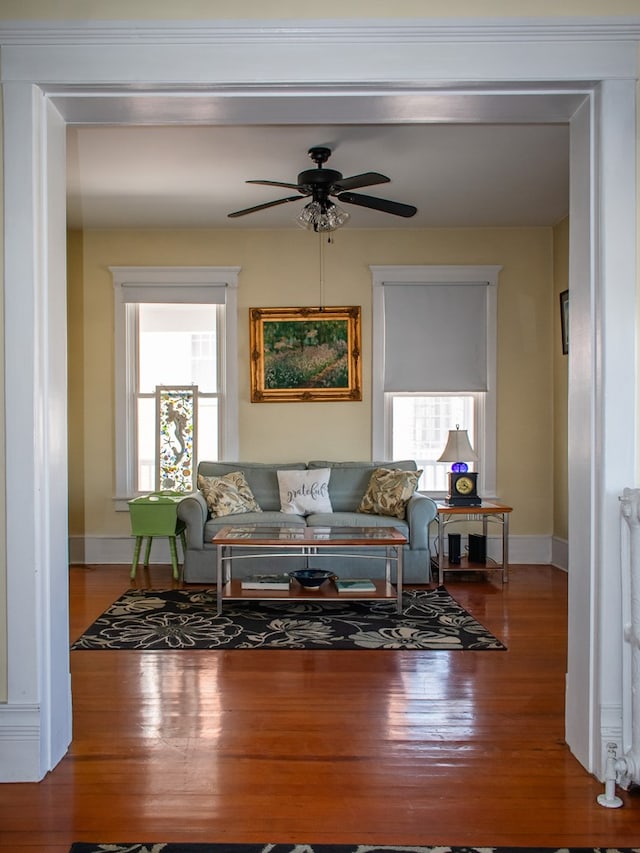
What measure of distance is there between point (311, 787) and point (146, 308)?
17.0 feet

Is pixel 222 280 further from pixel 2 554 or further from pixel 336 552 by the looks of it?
pixel 2 554

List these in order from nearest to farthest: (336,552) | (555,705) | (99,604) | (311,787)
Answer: (311,787)
(555,705)
(99,604)
(336,552)

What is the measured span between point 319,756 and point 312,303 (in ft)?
15.3

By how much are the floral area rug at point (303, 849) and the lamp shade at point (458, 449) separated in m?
4.26

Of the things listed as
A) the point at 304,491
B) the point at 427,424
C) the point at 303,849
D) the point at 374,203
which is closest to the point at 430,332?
the point at 427,424

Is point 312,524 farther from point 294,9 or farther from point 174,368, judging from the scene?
→ point 294,9

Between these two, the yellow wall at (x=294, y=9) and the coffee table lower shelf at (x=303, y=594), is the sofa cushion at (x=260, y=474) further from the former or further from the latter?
the yellow wall at (x=294, y=9)

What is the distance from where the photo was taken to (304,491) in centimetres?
649

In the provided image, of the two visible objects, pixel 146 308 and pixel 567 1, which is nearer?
pixel 567 1

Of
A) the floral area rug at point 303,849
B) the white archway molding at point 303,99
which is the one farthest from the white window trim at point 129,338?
the floral area rug at point 303,849

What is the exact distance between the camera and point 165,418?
7016 millimetres

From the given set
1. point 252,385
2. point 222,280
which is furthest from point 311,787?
point 222,280

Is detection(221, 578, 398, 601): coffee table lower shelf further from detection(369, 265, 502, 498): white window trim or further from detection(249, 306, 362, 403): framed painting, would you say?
detection(249, 306, 362, 403): framed painting

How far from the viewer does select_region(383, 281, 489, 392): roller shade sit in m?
6.93
